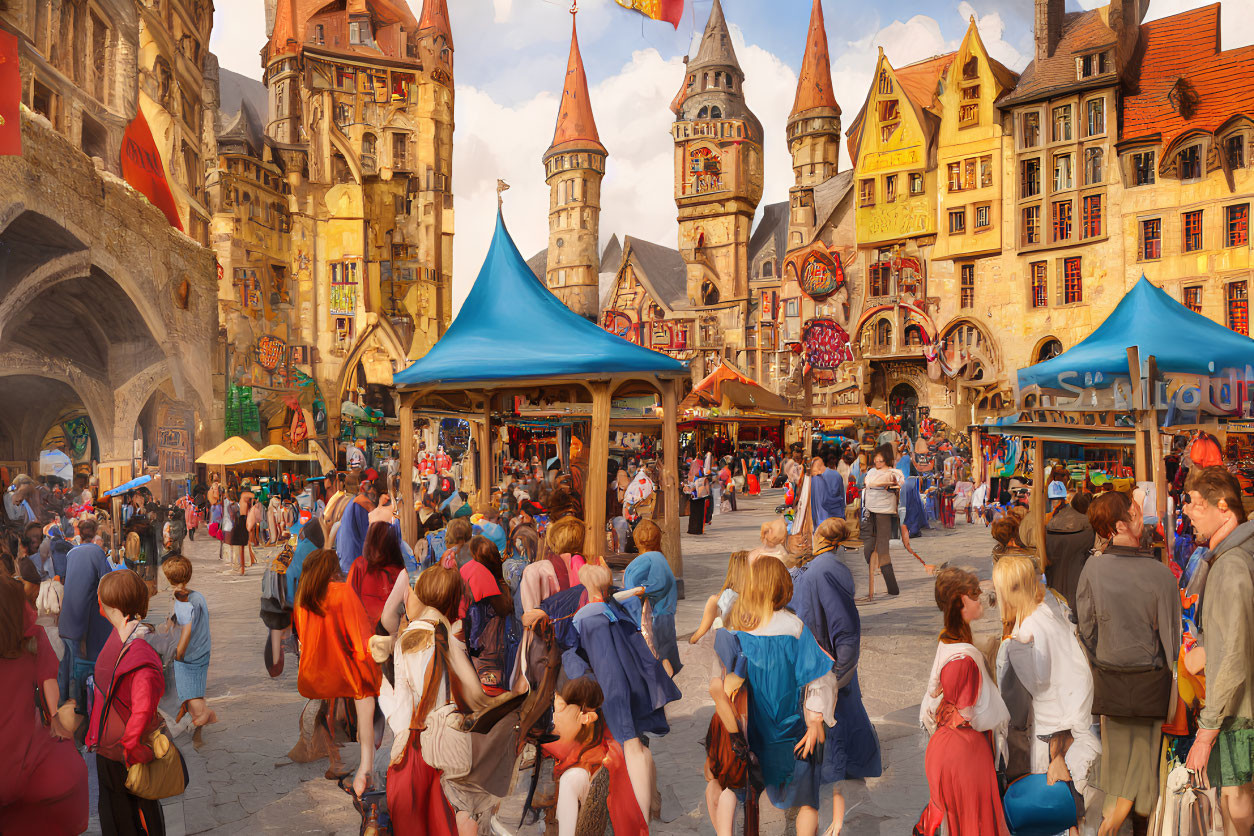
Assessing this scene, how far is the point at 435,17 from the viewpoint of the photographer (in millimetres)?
47500

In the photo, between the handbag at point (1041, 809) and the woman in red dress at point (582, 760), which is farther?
the woman in red dress at point (582, 760)

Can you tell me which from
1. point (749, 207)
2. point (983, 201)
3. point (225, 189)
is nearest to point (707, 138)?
point (749, 207)

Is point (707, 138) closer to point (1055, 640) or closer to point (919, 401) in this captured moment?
point (919, 401)

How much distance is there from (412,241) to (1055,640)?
46731mm

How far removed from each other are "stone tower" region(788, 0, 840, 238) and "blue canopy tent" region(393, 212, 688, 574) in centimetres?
4294

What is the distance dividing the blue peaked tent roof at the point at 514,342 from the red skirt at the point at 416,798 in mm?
6802

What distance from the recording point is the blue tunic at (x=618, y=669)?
418 cm

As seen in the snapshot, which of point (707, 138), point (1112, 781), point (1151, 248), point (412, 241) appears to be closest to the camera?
point (1112, 781)

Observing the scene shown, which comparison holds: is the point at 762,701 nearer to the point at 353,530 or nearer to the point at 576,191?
the point at 353,530

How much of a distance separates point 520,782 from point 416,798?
1.99 m

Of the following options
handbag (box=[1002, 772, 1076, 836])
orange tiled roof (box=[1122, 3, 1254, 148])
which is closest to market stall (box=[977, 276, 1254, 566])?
handbag (box=[1002, 772, 1076, 836])

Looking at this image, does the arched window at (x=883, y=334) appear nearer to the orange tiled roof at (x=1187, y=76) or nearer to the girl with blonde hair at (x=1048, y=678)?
the orange tiled roof at (x=1187, y=76)

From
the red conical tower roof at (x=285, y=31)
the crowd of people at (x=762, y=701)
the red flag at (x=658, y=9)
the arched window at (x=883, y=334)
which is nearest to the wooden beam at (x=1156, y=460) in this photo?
the crowd of people at (x=762, y=701)

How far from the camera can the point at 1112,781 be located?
412cm
